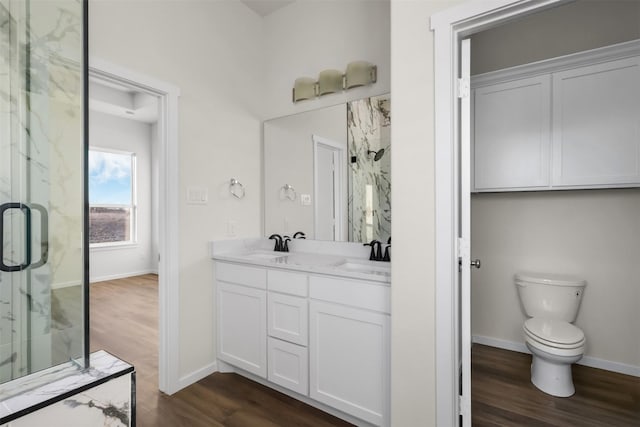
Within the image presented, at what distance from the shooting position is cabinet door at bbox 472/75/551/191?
2.46 meters

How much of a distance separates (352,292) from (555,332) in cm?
144

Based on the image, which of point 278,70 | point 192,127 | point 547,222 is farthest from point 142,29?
point 547,222

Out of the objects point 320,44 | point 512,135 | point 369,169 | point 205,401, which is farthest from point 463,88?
point 205,401

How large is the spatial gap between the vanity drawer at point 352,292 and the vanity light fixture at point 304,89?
58.4 inches

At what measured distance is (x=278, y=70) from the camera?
2.85 meters

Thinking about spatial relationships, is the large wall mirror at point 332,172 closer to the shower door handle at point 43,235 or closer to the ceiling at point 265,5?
the ceiling at point 265,5

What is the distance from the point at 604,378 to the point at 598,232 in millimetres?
1035

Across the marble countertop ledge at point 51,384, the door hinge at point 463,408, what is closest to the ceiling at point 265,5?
the marble countertop ledge at point 51,384

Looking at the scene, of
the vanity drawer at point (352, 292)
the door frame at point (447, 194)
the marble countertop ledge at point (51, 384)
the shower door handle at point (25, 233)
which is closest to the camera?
the marble countertop ledge at point (51, 384)

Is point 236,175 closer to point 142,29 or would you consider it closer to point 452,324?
point 142,29

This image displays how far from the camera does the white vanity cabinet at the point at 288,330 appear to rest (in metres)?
1.99

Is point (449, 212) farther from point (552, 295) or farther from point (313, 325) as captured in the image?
point (552, 295)

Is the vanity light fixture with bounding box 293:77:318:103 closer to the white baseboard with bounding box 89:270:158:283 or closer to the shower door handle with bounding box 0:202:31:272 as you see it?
the shower door handle with bounding box 0:202:31:272

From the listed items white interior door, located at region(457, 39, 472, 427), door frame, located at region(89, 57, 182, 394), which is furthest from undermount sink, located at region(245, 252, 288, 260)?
white interior door, located at region(457, 39, 472, 427)
